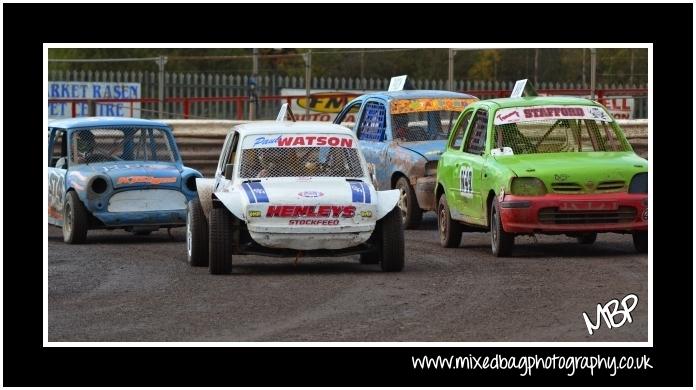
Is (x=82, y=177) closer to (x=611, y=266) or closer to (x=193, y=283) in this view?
(x=193, y=283)

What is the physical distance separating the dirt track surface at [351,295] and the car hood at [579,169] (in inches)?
27.9

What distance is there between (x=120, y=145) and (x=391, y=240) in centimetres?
521

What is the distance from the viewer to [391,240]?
12.7 metres

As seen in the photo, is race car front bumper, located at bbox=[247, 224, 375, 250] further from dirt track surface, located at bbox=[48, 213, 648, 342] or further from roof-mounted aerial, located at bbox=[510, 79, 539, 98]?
roof-mounted aerial, located at bbox=[510, 79, 539, 98]

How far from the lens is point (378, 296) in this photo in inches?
445

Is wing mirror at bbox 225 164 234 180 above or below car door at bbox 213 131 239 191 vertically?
below

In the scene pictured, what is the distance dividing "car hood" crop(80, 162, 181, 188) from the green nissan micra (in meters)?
2.78

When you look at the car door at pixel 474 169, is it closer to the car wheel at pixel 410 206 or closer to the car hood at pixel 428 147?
the car hood at pixel 428 147

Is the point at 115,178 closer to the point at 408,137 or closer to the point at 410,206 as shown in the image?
the point at 410,206

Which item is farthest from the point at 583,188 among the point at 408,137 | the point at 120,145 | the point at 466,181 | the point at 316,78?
the point at 316,78

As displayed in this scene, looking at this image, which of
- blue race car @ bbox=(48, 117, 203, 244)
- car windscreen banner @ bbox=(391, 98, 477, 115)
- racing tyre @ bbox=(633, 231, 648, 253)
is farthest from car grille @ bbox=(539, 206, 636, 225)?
car windscreen banner @ bbox=(391, 98, 477, 115)

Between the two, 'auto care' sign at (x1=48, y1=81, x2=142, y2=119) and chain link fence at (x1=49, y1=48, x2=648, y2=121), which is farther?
'auto care' sign at (x1=48, y1=81, x2=142, y2=119)

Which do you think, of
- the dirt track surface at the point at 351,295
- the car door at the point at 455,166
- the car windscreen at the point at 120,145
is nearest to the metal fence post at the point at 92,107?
the car windscreen at the point at 120,145

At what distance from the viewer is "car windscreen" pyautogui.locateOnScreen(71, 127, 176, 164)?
54.9 feet
